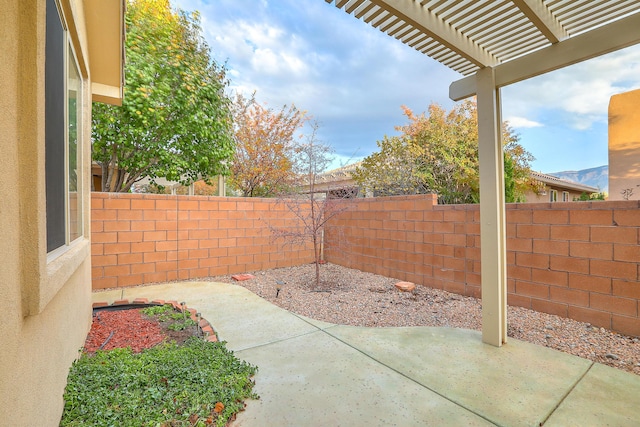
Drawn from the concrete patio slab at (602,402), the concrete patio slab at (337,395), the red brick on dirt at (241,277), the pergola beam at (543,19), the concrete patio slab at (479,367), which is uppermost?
the pergola beam at (543,19)

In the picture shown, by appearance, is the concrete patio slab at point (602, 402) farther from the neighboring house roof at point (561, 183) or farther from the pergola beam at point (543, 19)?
the neighboring house roof at point (561, 183)

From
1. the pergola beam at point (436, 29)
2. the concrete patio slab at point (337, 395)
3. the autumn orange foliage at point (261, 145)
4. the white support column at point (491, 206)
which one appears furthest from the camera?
the autumn orange foliage at point (261, 145)

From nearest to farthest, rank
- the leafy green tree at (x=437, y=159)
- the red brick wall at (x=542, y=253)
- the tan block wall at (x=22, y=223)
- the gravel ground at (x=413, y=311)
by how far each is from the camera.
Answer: the tan block wall at (x=22, y=223)
the gravel ground at (x=413, y=311)
the red brick wall at (x=542, y=253)
the leafy green tree at (x=437, y=159)

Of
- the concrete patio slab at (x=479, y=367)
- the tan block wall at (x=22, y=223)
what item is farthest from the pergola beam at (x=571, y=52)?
the tan block wall at (x=22, y=223)

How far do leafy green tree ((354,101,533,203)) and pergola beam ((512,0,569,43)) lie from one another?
5.71m

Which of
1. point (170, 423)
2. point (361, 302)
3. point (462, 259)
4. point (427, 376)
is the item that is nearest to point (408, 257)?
point (462, 259)

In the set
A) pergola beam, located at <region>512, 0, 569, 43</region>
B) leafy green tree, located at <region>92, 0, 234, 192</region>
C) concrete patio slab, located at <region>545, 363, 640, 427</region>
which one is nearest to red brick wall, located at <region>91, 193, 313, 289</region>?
leafy green tree, located at <region>92, 0, 234, 192</region>

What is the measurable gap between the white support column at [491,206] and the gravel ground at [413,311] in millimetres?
577

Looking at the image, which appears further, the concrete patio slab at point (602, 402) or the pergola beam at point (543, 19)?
the pergola beam at point (543, 19)

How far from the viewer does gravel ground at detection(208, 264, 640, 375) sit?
2854 mm

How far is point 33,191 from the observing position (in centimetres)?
113

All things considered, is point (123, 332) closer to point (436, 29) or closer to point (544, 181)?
point (436, 29)

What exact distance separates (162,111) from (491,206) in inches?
243

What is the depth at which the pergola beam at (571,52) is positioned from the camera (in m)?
2.12
